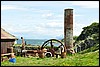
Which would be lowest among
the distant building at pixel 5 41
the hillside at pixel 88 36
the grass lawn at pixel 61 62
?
the hillside at pixel 88 36

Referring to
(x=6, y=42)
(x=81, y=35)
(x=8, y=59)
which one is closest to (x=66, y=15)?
(x=6, y=42)

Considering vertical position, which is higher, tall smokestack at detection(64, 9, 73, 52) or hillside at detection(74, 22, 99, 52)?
tall smokestack at detection(64, 9, 73, 52)

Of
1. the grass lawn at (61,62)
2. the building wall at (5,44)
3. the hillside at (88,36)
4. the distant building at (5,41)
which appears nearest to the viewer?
the grass lawn at (61,62)

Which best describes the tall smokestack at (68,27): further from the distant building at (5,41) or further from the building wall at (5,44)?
the building wall at (5,44)

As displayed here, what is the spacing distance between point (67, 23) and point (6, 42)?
8.46 metres

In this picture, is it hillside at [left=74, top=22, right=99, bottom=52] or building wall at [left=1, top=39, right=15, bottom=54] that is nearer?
building wall at [left=1, top=39, right=15, bottom=54]

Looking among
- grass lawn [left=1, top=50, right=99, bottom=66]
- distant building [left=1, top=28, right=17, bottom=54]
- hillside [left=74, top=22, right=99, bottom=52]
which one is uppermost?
distant building [left=1, top=28, right=17, bottom=54]

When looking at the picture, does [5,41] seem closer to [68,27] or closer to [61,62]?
[61,62]

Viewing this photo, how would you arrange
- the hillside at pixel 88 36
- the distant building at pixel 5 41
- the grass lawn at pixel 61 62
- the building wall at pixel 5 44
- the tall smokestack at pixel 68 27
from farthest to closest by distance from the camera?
1. the hillside at pixel 88 36
2. the tall smokestack at pixel 68 27
3. the building wall at pixel 5 44
4. the distant building at pixel 5 41
5. the grass lawn at pixel 61 62

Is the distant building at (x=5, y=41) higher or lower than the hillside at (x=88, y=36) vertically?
higher

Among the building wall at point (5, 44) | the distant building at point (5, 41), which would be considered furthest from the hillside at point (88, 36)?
the building wall at point (5, 44)

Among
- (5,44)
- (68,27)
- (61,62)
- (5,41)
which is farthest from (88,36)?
(61,62)

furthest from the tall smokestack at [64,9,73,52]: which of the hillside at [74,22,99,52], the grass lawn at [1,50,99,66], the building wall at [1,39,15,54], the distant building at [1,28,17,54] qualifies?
the hillside at [74,22,99,52]

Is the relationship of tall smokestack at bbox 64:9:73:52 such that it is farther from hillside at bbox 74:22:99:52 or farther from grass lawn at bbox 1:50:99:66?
hillside at bbox 74:22:99:52
